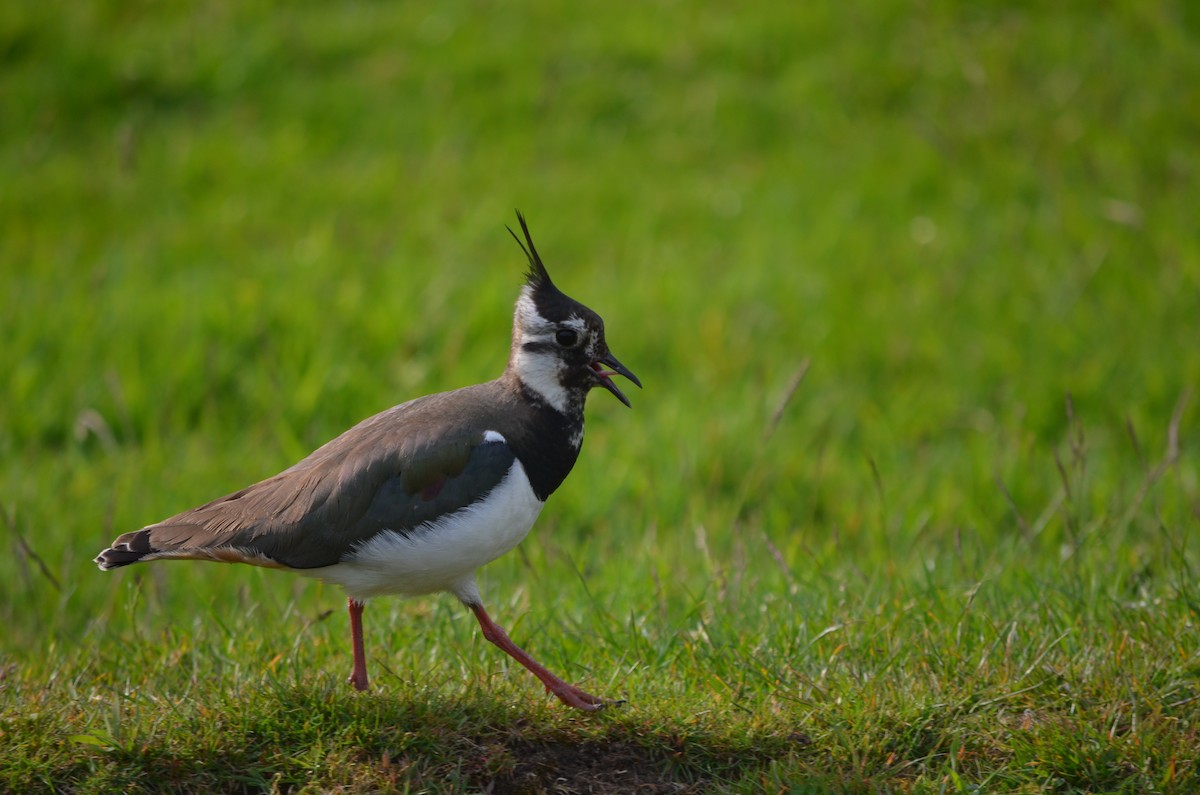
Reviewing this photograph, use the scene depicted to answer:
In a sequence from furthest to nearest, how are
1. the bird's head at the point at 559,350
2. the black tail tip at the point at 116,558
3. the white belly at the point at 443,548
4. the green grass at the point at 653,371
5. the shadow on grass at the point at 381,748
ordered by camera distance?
the bird's head at the point at 559,350 < the black tail tip at the point at 116,558 < the white belly at the point at 443,548 < the green grass at the point at 653,371 < the shadow on grass at the point at 381,748

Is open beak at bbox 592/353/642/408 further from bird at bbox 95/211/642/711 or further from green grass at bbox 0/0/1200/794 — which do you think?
green grass at bbox 0/0/1200/794

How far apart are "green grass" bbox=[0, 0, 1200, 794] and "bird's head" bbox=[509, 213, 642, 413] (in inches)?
33.3

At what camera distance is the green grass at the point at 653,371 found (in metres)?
3.99

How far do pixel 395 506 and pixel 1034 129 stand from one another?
7233mm

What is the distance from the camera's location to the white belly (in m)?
4.12

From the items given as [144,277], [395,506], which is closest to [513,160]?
[144,277]

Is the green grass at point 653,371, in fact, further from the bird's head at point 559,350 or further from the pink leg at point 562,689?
the bird's head at point 559,350

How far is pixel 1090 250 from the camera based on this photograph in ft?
28.0

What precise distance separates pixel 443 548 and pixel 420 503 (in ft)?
0.62

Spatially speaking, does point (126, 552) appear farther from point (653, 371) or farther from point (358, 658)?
point (653, 371)

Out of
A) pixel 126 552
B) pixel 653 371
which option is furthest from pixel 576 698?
pixel 653 371

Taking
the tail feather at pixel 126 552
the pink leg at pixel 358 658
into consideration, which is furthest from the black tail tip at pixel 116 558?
the pink leg at pixel 358 658

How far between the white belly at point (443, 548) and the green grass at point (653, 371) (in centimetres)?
33

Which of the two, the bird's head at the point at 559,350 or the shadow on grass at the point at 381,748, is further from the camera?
the bird's head at the point at 559,350
